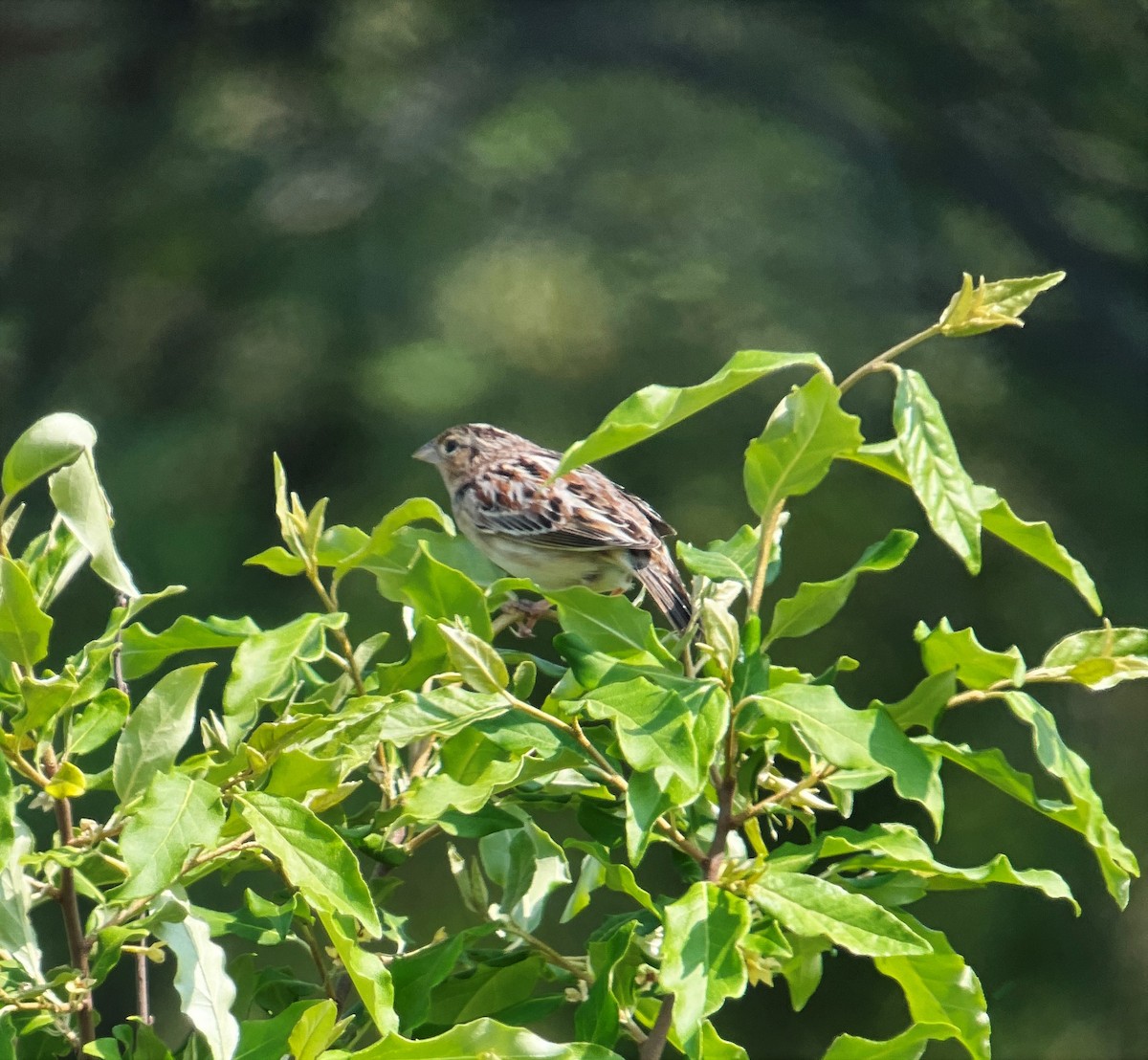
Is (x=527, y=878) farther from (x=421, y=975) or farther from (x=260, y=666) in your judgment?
(x=260, y=666)

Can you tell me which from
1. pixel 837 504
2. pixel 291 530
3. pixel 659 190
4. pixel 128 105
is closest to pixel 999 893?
pixel 837 504

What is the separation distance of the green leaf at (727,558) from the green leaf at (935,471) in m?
0.12

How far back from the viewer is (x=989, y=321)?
72cm

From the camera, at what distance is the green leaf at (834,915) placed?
24.5 inches

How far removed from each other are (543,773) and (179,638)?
24cm

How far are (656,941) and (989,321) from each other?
376 millimetres

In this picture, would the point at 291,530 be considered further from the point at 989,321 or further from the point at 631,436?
the point at 989,321

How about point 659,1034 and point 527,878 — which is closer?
point 659,1034

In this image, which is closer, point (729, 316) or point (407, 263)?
point (729, 316)

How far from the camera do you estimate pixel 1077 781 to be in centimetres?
66

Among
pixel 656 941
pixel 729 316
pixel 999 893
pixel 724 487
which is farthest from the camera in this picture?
pixel 729 316

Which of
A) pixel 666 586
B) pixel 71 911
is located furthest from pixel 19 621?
pixel 666 586

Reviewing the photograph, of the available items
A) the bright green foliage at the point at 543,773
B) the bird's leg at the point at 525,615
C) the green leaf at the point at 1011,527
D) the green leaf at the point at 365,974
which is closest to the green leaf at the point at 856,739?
the bright green foliage at the point at 543,773

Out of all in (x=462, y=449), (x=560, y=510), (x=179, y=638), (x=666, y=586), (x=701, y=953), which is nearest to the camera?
(x=701, y=953)
